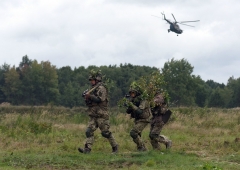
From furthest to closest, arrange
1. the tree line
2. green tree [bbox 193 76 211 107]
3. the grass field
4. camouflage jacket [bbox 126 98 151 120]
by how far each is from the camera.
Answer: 1. green tree [bbox 193 76 211 107]
2. the tree line
3. camouflage jacket [bbox 126 98 151 120]
4. the grass field

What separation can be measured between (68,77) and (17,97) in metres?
16.6

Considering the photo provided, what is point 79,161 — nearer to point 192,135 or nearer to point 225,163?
point 225,163

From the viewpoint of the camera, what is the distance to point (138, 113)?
1355 centimetres

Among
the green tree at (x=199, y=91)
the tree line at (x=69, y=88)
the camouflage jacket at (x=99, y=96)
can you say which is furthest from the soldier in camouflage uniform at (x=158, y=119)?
the green tree at (x=199, y=91)

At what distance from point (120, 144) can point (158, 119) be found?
2.01 meters

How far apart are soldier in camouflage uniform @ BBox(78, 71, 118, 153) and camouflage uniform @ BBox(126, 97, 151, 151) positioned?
679 mm

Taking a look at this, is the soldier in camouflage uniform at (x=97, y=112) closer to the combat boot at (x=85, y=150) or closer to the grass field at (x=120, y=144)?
the combat boot at (x=85, y=150)

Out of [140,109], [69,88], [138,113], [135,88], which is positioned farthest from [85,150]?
[69,88]

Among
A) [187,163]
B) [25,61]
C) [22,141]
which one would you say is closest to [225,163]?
[187,163]

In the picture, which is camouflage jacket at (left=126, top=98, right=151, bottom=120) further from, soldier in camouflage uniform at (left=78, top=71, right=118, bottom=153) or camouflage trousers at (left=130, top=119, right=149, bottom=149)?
soldier in camouflage uniform at (left=78, top=71, right=118, bottom=153)

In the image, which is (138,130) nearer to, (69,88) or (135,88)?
(135,88)

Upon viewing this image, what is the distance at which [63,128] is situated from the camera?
1933cm

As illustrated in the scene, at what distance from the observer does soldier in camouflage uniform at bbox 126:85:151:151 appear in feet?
44.5

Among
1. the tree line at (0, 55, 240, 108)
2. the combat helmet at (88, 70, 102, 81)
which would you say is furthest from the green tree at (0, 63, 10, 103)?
the combat helmet at (88, 70, 102, 81)
